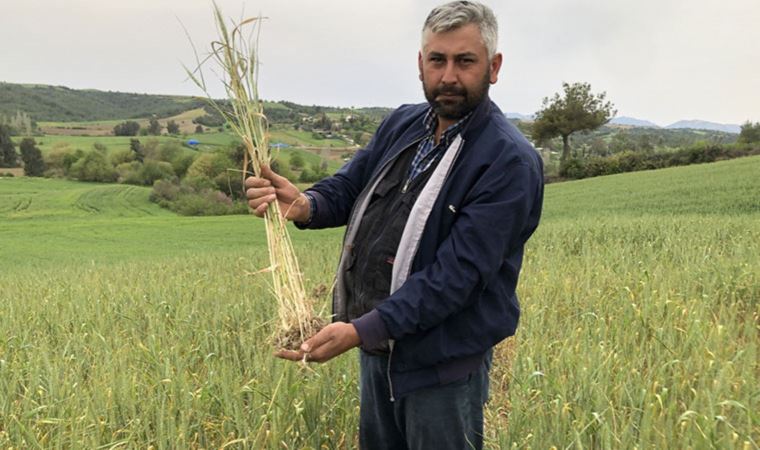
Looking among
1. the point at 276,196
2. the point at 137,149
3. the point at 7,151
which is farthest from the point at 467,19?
the point at 7,151

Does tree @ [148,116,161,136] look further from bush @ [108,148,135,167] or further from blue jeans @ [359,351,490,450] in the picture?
blue jeans @ [359,351,490,450]

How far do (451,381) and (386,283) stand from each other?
411mm

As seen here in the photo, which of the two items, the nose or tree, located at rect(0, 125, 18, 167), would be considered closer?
the nose

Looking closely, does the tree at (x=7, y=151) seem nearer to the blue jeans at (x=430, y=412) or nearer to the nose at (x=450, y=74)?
the blue jeans at (x=430, y=412)

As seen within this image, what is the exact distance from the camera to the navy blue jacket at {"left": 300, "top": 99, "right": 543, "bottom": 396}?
1582 millimetres

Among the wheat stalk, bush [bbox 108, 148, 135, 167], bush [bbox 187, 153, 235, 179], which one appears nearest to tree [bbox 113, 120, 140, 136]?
bush [bbox 108, 148, 135, 167]

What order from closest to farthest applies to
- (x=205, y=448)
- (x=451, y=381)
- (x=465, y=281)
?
(x=465, y=281)
(x=451, y=381)
(x=205, y=448)

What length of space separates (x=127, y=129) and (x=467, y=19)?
81274 millimetres

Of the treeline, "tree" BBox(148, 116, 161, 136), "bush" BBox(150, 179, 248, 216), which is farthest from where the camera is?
"tree" BBox(148, 116, 161, 136)

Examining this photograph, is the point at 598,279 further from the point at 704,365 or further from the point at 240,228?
the point at 240,228

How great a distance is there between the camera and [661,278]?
4.51m

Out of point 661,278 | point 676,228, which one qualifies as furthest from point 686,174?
point 661,278

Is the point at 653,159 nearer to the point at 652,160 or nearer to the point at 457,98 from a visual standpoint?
the point at 652,160

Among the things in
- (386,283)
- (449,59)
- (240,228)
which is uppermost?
(449,59)
